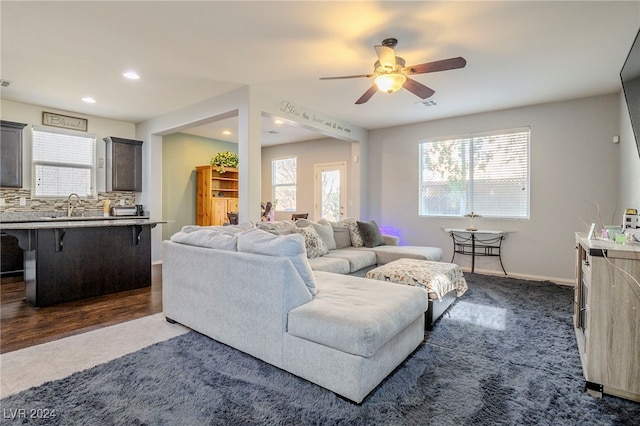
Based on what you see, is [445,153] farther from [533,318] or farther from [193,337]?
[193,337]

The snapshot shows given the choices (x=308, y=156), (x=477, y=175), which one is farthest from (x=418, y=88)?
(x=308, y=156)

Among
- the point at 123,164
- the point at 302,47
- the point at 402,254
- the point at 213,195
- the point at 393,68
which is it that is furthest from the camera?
the point at 213,195

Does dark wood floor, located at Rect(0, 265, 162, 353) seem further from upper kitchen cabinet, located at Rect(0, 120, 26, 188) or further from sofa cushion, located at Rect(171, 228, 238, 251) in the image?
upper kitchen cabinet, located at Rect(0, 120, 26, 188)

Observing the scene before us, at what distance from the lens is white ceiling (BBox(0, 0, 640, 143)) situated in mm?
2641

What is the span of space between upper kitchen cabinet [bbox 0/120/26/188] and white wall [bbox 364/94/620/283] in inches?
272

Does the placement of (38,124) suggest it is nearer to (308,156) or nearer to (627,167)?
(308,156)

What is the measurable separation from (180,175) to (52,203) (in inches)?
89.3

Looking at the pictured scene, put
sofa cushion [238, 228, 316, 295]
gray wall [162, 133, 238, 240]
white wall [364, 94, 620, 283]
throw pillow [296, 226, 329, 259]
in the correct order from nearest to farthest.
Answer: sofa cushion [238, 228, 316, 295], throw pillow [296, 226, 329, 259], white wall [364, 94, 620, 283], gray wall [162, 133, 238, 240]

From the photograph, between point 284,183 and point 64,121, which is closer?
point 64,121

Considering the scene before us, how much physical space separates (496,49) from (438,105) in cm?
185

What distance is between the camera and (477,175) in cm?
563

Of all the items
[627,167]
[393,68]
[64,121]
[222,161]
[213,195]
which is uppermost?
[64,121]

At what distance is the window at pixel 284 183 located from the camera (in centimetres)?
847

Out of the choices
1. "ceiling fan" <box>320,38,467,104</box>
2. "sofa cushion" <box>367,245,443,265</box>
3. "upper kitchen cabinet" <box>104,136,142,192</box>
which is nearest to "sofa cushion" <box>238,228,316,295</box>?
"ceiling fan" <box>320,38,467,104</box>
